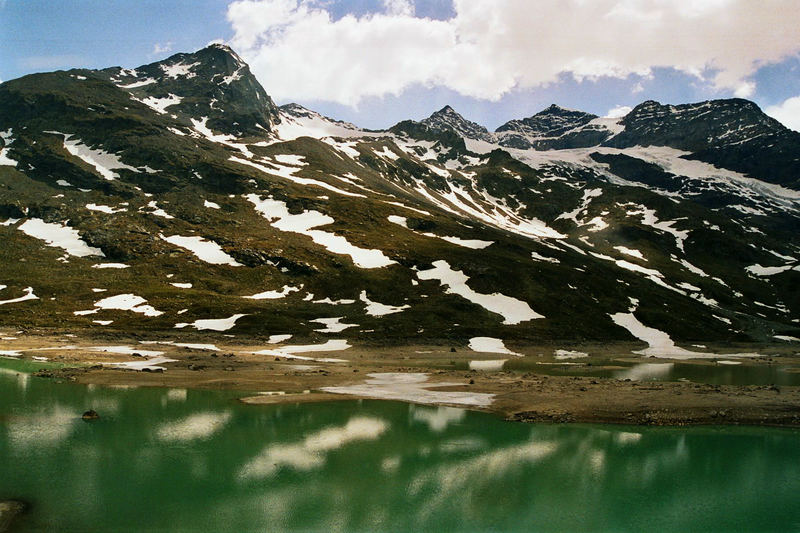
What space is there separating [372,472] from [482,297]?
108m

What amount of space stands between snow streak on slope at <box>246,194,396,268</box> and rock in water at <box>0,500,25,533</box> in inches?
5042

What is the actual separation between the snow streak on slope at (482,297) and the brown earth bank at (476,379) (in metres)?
26.8

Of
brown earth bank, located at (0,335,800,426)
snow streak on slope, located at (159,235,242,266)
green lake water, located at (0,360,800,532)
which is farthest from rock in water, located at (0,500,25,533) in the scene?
snow streak on slope, located at (159,235,242,266)

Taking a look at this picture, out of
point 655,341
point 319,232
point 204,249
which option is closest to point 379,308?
point 319,232

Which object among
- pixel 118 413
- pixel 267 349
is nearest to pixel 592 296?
pixel 267 349

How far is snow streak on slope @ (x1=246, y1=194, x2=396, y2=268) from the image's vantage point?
15812 centimetres

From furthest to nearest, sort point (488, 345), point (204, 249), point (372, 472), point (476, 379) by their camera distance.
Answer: point (204, 249)
point (488, 345)
point (476, 379)
point (372, 472)

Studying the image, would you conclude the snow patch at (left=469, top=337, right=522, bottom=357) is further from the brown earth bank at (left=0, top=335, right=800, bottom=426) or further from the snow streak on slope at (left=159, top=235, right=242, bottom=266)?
the snow streak on slope at (left=159, top=235, right=242, bottom=266)

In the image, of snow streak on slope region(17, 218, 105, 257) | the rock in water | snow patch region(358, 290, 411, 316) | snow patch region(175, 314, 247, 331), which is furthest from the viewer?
snow streak on slope region(17, 218, 105, 257)

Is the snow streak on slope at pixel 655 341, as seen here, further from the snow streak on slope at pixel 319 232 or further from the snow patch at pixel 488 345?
the snow streak on slope at pixel 319 232

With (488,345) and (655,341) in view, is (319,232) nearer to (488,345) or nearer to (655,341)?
(488,345)

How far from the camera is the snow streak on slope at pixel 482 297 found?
430 feet

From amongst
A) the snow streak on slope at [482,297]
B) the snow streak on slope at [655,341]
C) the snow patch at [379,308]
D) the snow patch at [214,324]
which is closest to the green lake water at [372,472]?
the snow patch at [214,324]

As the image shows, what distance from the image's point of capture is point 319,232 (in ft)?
589
